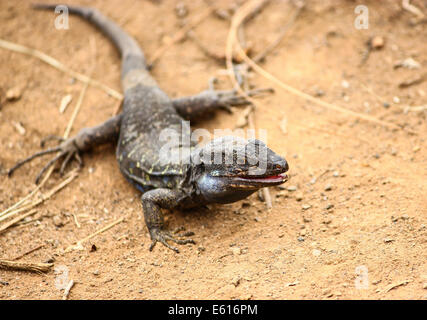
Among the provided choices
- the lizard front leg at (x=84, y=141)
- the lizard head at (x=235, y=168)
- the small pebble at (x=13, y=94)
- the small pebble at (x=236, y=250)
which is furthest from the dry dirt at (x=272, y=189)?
the lizard head at (x=235, y=168)

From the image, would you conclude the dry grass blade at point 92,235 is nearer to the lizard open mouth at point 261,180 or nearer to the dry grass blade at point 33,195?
the dry grass blade at point 33,195

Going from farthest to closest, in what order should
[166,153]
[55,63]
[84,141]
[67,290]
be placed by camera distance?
1. [55,63]
2. [84,141]
3. [166,153]
4. [67,290]

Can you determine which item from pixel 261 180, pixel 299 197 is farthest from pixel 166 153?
pixel 299 197

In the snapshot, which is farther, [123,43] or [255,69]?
[123,43]

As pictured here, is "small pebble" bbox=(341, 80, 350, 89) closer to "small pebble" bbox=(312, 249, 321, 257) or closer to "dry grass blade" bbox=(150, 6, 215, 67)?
"dry grass blade" bbox=(150, 6, 215, 67)

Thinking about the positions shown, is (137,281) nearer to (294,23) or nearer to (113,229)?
(113,229)

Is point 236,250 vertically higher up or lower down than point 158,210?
lower down

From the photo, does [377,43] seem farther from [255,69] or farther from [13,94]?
[13,94]
